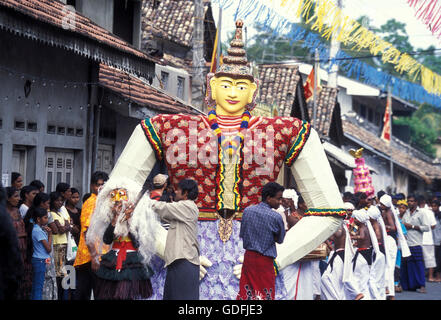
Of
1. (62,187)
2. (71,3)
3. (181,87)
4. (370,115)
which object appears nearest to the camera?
(62,187)

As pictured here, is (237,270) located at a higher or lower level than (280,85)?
lower

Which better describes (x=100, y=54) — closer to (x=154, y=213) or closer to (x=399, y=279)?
(x=154, y=213)

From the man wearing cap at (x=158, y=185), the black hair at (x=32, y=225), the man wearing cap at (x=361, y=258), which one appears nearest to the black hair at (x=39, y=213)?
the black hair at (x=32, y=225)

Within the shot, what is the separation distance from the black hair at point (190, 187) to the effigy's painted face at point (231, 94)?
0.89m

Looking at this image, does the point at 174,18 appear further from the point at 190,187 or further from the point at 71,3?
the point at 190,187

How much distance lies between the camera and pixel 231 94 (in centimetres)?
802

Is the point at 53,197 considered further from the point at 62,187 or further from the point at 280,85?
the point at 280,85

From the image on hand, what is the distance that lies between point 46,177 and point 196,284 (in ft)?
21.0

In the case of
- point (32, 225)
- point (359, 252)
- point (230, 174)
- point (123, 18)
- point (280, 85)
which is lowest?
point (359, 252)

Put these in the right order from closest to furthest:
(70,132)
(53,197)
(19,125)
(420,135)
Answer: (53,197), (19,125), (70,132), (420,135)

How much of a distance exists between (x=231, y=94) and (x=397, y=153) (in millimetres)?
31587

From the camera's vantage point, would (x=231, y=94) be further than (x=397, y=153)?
No

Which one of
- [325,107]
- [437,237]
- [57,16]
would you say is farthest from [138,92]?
[325,107]

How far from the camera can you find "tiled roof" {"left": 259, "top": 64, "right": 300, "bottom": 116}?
79.7 feet
